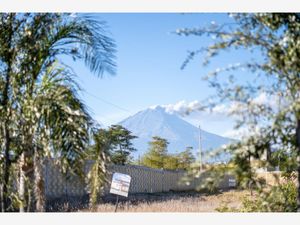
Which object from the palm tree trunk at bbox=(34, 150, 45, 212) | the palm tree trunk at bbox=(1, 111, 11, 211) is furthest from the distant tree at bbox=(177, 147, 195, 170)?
the palm tree trunk at bbox=(1, 111, 11, 211)

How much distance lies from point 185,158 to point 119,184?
1602 mm

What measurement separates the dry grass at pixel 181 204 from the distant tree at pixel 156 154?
51 centimetres

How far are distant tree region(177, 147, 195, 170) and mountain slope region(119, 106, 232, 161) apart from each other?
64 millimetres

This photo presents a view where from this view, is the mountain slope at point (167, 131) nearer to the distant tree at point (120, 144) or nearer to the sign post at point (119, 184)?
the distant tree at point (120, 144)

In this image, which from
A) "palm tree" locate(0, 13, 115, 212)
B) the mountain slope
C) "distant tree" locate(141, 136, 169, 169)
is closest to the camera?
"palm tree" locate(0, 13, 115, 212)

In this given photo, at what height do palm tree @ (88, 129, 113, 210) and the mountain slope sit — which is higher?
the mountain slope

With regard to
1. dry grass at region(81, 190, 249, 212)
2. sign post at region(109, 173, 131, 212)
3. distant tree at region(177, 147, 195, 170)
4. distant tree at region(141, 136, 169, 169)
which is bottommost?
dry grass at region(81, 190, 249, 212)

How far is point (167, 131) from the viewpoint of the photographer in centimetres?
498

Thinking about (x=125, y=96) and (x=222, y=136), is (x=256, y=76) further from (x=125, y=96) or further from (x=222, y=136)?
(x=125, y=96)

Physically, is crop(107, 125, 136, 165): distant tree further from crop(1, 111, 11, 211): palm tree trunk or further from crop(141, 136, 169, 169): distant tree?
crop(1, 111, 11, 211): palm tree trunk

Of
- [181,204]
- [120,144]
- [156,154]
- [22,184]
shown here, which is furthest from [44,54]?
[156,154]

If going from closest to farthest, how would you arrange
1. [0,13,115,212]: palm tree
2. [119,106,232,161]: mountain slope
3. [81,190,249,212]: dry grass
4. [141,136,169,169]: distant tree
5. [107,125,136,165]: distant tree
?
1. [0,13,115,212]: palm tree
2. [119,106,232,161]: mountain slope
3. [107,125,136,165]: distant tree
4. [81,190,249,212]: dry grass
5. [141,136,169,169]: distant tree

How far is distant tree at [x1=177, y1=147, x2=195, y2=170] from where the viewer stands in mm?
5099
